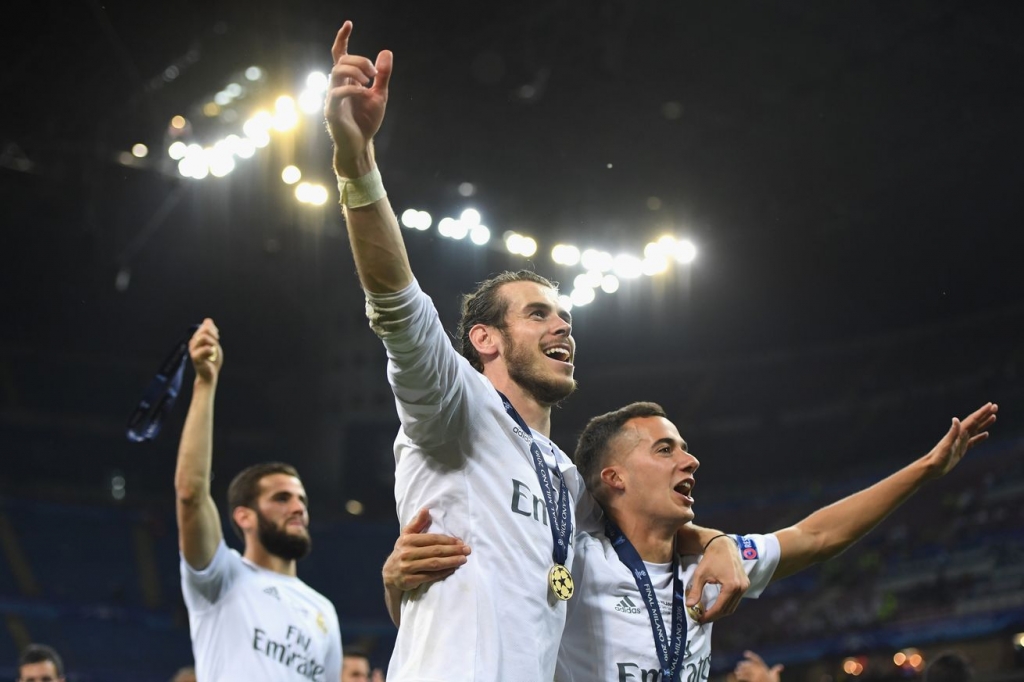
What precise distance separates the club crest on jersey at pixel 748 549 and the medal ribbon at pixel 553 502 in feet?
2.97

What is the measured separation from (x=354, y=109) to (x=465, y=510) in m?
1.19

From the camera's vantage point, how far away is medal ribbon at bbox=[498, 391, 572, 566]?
9.97 ft

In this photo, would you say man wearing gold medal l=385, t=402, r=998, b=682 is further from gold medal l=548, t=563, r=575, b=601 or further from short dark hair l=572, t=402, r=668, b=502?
gold medal l=548, t=563, r=575, b=601

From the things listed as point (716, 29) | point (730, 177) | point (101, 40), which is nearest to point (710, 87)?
point (716, 29)

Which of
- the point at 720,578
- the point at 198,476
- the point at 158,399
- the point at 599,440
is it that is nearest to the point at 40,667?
the point at 158,399

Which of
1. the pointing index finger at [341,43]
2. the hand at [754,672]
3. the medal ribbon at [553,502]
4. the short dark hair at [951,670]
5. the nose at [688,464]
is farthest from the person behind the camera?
the short dark hair at [951,670]

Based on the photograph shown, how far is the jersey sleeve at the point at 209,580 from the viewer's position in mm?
4766

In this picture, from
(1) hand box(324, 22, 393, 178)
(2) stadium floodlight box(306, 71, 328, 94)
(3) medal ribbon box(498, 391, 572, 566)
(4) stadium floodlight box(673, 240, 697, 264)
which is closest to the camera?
(1) hand box(324, 22, 393, 178)

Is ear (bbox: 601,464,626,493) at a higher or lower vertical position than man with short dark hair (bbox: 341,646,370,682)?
higher

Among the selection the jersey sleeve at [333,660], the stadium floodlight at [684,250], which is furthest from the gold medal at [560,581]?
the stadium floodlight at [684,250]

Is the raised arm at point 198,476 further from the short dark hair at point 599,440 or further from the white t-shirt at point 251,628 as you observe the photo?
the short dark hair at point 599,440

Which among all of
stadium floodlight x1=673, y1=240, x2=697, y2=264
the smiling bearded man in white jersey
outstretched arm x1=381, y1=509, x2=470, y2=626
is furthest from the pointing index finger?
stadium floodlight x1=673, y1=240, x2=697, y2=264

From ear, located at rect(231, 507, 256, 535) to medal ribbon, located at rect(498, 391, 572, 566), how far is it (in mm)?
2568

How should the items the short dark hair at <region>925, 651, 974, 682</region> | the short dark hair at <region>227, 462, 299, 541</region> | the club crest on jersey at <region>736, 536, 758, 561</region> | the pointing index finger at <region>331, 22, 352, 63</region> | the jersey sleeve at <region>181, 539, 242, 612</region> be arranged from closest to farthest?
the pointing index finger at <region>331, 22, 352, 63</region> → the club crest on jersey at <region>736, 536, 758, 561</region> → the jersey sleeve at <region>181, 539, 242, 612</region> → the short dark hair at <region>227, 462, 299, 541</region> → the short dark hair at <region>925, 651, 974, 682</region>
